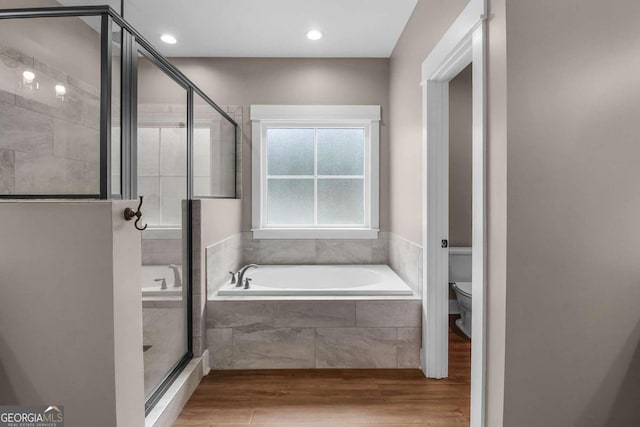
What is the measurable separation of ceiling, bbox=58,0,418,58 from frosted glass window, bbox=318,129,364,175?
723mm

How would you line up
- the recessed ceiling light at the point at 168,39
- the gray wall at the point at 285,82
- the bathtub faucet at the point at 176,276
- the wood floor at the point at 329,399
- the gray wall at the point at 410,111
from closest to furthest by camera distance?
the wood floor at the point at 329,399, the bathtub faucet at the point at 176,276, the gray wall at the point at 410,111, the recessed ceiling light at the point at 168,39, the gray wall at the point at 285,82

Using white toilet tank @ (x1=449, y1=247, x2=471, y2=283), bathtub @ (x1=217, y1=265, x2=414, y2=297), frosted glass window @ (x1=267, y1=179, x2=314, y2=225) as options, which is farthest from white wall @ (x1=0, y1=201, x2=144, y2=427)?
white toilet tank @ (x1=449, y1=247, x2=471, y2=283)

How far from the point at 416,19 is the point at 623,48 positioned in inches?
56.3

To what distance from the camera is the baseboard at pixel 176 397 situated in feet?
5.39

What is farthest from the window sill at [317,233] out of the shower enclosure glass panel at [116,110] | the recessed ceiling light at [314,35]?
the shower enclosure glass panel at [116,110]

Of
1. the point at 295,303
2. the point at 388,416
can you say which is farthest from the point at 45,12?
the point at 388,416

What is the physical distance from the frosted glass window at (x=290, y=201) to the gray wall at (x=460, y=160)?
139 centimetres

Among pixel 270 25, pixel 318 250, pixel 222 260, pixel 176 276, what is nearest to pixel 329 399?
pixel 176 276

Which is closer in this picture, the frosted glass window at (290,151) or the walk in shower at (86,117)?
the walk in shower at (86,117)

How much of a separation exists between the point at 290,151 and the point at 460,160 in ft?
5.44

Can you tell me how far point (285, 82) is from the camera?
10.8ft

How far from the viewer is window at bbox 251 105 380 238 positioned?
11.1 feet

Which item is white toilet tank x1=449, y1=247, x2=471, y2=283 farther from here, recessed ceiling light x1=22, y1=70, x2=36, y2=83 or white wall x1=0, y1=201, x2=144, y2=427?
recessed ceiling light x1=22, y1=70, x2=36, y2=83

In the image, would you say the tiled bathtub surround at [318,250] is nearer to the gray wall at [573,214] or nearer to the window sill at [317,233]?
the window sill at [317,233]
